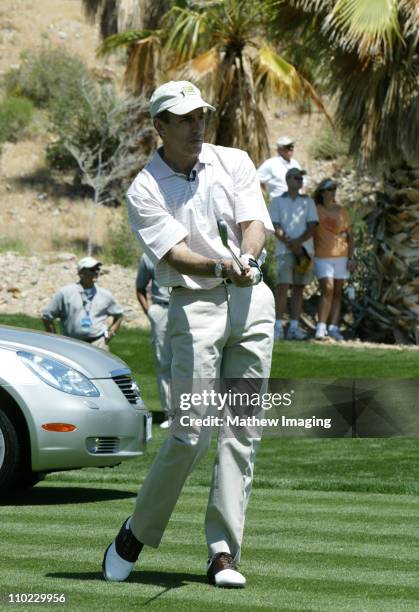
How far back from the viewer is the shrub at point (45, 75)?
158 ft

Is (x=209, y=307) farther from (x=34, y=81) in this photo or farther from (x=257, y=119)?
(x=34, y=81)

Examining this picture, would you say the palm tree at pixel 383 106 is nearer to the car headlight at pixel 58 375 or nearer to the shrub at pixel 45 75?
the car headlight at pixel 58 375

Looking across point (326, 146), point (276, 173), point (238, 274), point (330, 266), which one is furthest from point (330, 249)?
point (326, 146)

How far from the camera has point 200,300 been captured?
5980 millimetres

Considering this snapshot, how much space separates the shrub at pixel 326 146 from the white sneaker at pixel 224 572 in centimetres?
3422

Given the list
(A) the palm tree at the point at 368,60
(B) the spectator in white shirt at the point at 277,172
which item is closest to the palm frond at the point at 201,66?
(A) the palm tree at the point at 368,60

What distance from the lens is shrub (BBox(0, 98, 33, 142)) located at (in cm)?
4622

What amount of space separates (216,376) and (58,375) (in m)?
3.47

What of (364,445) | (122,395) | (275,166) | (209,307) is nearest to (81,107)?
(275,166)

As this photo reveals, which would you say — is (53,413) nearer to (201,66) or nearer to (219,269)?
(219,269)

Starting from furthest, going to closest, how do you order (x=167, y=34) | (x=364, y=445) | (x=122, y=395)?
(x=167, y=34) → (x=364, y=445) → (x=122, y=395)

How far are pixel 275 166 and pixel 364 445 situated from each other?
7.65m

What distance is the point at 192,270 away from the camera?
5.89m

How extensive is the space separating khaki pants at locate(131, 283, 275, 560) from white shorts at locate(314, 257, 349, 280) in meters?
13.1
